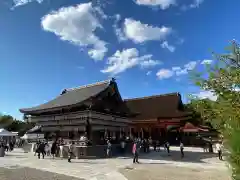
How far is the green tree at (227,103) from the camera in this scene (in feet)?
18.3

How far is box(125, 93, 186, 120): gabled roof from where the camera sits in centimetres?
4656

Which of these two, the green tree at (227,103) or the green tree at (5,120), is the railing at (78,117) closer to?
the green tree at (227,103)

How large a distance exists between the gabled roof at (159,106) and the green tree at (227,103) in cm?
3346

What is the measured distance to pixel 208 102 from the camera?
11828 millimetres

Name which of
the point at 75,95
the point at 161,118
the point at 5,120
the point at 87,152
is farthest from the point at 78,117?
the point at 5,120

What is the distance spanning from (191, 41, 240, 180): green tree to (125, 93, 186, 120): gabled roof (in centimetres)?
3346

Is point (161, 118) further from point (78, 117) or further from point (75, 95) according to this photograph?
point (78, 117)

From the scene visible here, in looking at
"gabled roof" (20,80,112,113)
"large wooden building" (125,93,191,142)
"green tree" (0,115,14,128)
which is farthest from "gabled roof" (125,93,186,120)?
"green tree" (0,115,14,128)

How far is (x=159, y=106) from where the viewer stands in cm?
4969

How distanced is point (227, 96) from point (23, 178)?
11498mm

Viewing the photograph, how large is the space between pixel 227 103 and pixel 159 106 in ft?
134

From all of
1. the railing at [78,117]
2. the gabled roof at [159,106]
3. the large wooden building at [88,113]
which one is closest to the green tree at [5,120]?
the gabled roof at [159,106]

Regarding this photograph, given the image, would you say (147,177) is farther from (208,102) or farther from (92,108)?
(92,108)

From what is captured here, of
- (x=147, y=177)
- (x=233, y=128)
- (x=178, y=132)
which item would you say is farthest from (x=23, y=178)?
(x=178, y=132)
